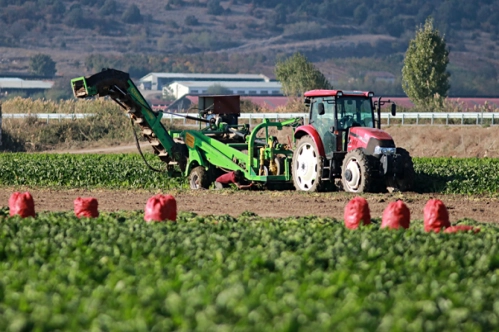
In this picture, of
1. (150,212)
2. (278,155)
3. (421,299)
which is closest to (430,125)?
(278,155)

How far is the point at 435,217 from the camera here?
43.1 ft

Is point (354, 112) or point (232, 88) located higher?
point (232, 88)

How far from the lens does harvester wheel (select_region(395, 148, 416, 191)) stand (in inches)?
779

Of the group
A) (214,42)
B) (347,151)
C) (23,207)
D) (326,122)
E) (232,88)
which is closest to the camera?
(23,207)

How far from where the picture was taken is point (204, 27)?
188 m

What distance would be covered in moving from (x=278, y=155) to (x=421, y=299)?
12795mm

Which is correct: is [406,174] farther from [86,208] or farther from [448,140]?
[448,140]

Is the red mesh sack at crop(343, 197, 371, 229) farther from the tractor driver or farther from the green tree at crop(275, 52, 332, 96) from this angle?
the green tree at crop(275, 52, 332, 96)

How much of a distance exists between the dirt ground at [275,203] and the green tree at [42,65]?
4670 inches

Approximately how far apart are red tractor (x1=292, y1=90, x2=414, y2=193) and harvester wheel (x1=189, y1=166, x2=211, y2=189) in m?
2.46

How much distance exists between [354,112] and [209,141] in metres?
3.74

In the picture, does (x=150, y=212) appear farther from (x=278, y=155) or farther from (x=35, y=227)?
(x=278, y=155)

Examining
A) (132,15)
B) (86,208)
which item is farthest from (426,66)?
(132,15)

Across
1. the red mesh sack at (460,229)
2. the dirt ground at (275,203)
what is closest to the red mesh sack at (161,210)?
the dirt ground at (275,203)
